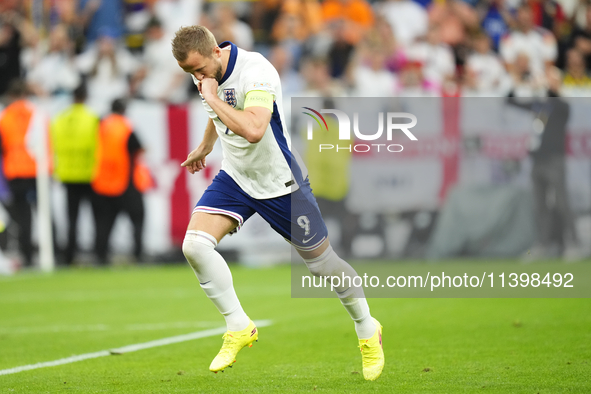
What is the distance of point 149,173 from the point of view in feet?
43.8

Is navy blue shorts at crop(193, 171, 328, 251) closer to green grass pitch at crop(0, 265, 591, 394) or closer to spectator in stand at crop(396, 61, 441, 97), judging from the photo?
green grass pitch at crop(0, 265, 591, 394)

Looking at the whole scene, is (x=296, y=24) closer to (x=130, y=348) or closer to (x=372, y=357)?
(x=130, y=348)

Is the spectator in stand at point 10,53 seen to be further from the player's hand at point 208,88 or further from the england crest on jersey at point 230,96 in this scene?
the player's hand at point 208,88

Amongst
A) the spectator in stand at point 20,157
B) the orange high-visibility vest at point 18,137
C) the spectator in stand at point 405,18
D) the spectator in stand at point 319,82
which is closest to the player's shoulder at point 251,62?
the spectator in stand at point 319,82

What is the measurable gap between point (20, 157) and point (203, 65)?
30.7 ft

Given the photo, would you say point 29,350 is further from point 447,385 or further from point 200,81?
point 447,385

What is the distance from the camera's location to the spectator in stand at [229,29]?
15.2 meters

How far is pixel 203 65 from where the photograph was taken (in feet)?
16.2

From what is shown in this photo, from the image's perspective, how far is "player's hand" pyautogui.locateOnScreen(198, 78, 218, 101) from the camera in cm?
483

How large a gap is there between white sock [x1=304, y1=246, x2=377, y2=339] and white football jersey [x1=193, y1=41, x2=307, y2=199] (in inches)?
20.4

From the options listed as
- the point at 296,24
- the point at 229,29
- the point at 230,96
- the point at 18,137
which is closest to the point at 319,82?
the point at 229,29

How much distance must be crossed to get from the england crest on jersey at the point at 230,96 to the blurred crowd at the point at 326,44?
26.6 ft

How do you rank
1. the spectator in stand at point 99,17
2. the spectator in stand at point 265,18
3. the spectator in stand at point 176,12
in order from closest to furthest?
1. the spectator in stand at point 176,12
2. the spectator in stand at point 265,18
3. the spectator in stand at point 99,17

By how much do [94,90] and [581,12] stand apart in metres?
9.38
